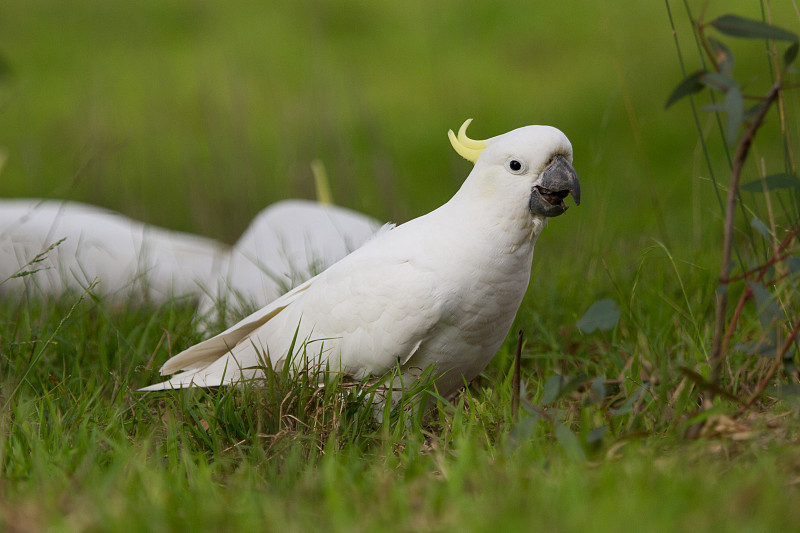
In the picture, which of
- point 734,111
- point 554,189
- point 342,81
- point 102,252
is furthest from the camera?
point 342,81

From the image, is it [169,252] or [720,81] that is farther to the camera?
[169,252]

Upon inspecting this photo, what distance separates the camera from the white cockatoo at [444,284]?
200 cm

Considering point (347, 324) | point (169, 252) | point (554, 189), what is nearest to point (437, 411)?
point (347, 324)

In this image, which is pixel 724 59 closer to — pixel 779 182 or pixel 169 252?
pixel 779 182

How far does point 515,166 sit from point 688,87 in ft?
1.67

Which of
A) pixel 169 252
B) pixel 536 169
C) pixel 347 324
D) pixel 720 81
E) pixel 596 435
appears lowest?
pixel 596 435

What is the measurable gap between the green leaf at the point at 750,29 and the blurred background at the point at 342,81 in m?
3.40

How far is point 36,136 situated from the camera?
7.13m

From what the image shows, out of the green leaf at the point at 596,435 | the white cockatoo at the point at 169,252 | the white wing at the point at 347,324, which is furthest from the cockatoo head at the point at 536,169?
the white cockatoo at the point at 169,252

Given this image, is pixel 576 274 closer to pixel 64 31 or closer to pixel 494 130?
pixel 494 130

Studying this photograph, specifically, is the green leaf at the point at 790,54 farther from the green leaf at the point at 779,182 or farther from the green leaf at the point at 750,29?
the green leaf at the point at 779,182

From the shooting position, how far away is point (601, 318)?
5.09 ft

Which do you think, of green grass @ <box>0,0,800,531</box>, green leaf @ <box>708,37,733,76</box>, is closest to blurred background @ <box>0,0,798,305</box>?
green grass @ <box>0,0,800,531</box>

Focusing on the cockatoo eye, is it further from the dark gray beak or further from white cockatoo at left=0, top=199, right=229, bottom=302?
white cockatoo at left=0, top=199, right=229, bottom=302
